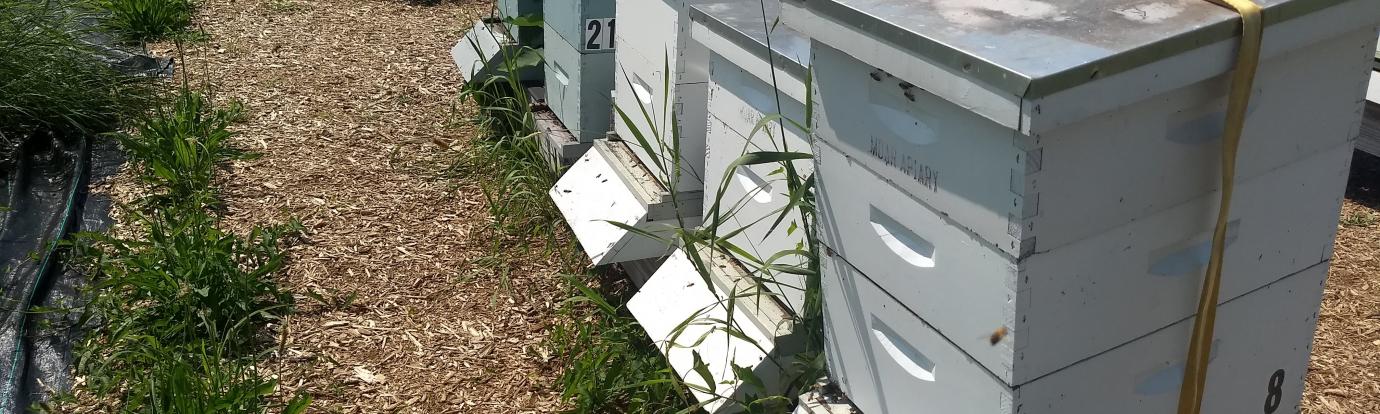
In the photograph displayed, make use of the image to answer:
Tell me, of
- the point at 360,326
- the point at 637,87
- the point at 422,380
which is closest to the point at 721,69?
the point at 637,87

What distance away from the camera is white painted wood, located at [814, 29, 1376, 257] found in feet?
5.10

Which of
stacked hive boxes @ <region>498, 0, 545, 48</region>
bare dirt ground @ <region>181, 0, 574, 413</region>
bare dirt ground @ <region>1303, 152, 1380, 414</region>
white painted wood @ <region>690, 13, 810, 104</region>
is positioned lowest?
bare dirt ground @ <region>181, 0, 574, 413</region>

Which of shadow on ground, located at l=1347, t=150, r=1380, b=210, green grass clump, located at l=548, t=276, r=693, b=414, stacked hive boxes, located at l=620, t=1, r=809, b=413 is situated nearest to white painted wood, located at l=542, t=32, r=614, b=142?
green grass clump, located at l=548, t=276, r=693, b=414

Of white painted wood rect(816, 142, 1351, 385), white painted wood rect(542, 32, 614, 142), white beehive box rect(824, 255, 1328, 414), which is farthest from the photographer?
white painted wood rect(542, 32, 614, 142)

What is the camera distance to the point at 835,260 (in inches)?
78.7

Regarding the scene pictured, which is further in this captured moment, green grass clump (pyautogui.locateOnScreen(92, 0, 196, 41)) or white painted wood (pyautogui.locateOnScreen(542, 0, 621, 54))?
green grass clump (pyautogui.locateOnScreen(92, 0, 196, 41))

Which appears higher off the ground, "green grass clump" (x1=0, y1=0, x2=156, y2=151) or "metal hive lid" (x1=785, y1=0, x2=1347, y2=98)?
"metal hive lid" (x1=785, y1=0, x2=1347, y2=98)

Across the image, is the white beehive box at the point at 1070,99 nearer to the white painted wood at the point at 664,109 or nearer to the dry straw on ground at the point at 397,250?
the white painted wood at the point at 664,109

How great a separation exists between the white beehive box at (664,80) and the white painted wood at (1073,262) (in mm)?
819

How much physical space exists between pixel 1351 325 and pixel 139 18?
15.6 ft

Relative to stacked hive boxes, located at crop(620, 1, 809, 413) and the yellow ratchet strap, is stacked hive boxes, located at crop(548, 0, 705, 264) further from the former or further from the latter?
the yellow ratchet strap

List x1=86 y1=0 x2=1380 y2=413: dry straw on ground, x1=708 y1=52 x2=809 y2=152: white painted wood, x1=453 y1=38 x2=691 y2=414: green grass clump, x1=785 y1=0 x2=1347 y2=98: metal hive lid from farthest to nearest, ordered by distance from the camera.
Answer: x1=86 y1=0 x2=1380 y2=413: dry straw on ground → x1=453 y1=38 x2=691 y2=414: green grass clump → x1=708 y1=52 x2=809 y2=152: white painted wood → x1=785 y1=0 x2=1347 y2=98: metal hive lid

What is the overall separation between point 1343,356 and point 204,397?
8.64ft

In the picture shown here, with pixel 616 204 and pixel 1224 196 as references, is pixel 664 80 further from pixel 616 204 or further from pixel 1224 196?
pixel 1224 196
